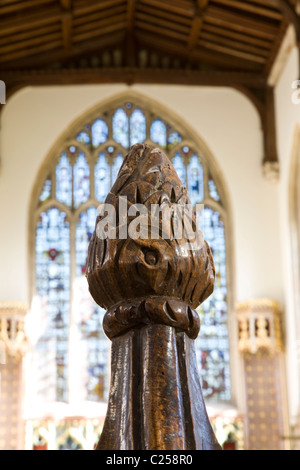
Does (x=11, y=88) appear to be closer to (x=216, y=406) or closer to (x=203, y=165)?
(x=203, y=165)

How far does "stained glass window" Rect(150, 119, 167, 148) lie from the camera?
12.1 m

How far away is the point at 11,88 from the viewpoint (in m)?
12.0

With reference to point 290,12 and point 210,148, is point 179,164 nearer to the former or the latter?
point 210,148

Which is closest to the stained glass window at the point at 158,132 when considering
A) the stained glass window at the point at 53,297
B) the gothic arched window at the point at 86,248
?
the gothic arched window at the point at 86,248

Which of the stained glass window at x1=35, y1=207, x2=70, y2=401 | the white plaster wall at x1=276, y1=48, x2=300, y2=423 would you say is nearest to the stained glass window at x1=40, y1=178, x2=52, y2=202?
the stained glass window at x1=35, y1=207, x2=70, y2=401

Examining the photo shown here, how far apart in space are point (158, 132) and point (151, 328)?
10809mm

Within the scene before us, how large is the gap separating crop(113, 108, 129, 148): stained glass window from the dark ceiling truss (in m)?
0.50

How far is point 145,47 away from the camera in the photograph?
1238cm

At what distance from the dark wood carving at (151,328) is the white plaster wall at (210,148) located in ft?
32.0

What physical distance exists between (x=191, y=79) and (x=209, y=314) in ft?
11.0

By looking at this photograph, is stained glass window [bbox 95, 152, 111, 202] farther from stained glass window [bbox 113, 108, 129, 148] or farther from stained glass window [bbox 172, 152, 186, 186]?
stained glass window [bbox 172, 152, 186, 186]

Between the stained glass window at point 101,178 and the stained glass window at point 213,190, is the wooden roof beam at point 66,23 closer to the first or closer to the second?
the stained glass window at point 101,178

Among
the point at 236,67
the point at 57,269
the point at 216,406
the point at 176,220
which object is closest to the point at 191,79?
the point at 236,67
